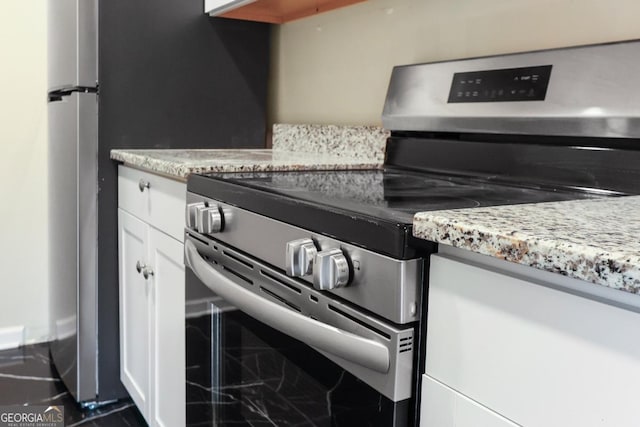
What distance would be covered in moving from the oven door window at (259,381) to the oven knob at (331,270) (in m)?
0.12

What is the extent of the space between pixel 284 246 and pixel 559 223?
39 centimetres

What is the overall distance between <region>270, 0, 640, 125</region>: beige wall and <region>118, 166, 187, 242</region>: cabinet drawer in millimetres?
585

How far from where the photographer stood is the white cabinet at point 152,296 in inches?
55.1

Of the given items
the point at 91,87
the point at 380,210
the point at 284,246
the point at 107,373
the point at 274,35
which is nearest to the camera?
the point at 380,210

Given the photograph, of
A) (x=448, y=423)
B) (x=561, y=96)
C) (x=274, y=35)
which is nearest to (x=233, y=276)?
(x=448, y=423)

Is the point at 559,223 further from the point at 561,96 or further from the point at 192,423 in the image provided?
the point at 192,423

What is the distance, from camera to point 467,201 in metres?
0.83

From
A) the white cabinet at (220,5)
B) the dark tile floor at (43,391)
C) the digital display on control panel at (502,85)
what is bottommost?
the dark tile floor at (43,391)

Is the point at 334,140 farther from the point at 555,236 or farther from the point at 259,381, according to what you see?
the point at 555,236

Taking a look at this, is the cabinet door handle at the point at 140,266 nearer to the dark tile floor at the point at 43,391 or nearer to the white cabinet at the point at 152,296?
the white cabinet at the point at 152,296

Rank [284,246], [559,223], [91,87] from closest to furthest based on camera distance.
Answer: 1. [559,223]
2. [284,246]
3. [91,87]

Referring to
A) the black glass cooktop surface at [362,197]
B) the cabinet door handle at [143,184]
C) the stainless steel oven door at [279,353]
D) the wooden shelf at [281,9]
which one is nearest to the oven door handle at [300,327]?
the stainless steel oven door at [279,353]

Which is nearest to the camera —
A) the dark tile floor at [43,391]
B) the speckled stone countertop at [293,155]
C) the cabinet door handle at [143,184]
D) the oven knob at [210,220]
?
the oven knob at [210,220]

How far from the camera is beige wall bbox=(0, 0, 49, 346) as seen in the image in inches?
90.4
